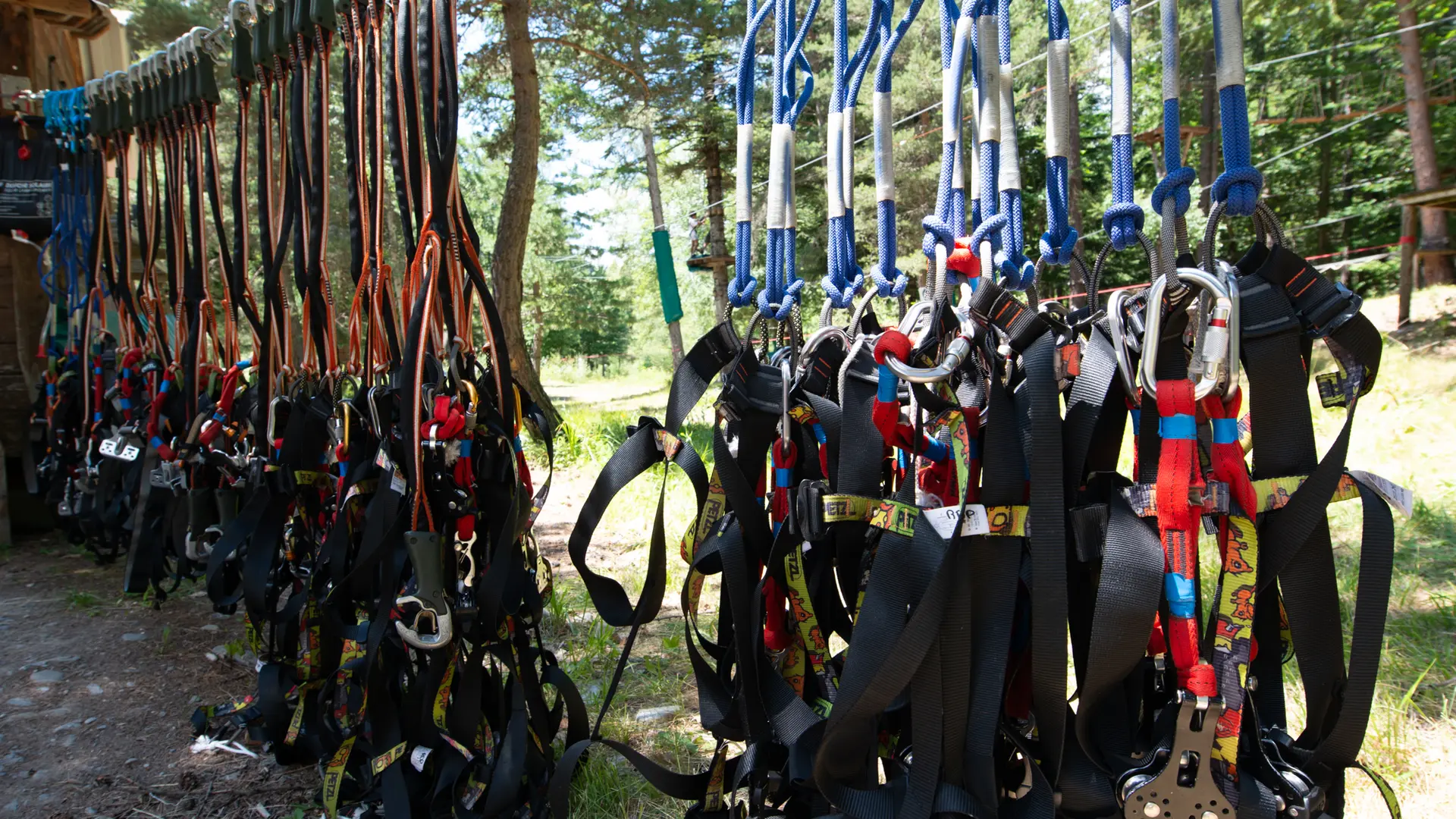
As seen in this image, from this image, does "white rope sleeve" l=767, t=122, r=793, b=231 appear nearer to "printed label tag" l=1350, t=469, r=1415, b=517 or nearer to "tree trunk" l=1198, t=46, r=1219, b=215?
"printed label tag" l=1350, t=469, r=1415, b=517

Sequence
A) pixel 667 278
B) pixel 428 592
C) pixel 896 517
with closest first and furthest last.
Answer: pixel 896 517
pixel 428 592
pixel 667 278

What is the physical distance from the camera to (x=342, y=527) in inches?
86.8

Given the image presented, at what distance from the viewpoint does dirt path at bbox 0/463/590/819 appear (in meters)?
2.51

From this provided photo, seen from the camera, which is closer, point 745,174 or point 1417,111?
point 745,174

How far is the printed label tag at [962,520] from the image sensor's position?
128 centimetres

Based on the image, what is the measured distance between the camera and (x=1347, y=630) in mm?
3332

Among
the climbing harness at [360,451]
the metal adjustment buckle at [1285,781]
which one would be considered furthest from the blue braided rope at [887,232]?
the climbing harness at [360,451]

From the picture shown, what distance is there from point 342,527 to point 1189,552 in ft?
6.28

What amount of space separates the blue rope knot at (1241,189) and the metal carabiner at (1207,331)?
101mm

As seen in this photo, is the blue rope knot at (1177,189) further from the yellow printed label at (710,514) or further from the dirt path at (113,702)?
the dirt path at (113,702)

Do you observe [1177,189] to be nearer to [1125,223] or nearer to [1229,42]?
[1125,223]

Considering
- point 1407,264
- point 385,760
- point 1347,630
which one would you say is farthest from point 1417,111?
point 385,760

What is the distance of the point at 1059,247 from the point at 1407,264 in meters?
14.9

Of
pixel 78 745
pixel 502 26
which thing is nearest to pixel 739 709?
pixel 78 745
